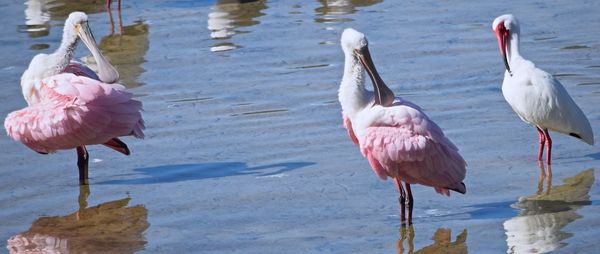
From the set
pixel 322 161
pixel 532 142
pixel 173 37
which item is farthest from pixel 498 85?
pixel 173 37

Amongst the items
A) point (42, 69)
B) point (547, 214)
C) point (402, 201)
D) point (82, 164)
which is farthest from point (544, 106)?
point (42, 69)

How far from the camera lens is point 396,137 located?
768 cm

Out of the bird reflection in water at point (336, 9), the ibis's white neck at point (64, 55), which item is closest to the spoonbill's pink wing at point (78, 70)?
the ibis's white neck at point (64, 55)

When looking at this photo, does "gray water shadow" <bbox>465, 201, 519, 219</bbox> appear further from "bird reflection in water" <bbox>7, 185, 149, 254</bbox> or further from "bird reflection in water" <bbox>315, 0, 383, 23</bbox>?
"bird reflection in water" <bbox>315, 0, 383, 23</bbox>

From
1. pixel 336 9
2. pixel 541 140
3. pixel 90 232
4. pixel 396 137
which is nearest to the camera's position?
pixel 396 137

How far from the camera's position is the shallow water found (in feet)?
25.3

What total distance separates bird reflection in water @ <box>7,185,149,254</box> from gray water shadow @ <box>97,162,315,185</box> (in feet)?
1.46

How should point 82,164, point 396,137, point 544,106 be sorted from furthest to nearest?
point 544,106 < point 82,164 < point 396,137

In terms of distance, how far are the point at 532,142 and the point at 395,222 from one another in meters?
2.26

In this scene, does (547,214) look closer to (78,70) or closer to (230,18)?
(78,70)

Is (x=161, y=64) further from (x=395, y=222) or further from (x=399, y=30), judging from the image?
(x=395, y=222)

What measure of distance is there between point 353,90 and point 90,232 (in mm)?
1901

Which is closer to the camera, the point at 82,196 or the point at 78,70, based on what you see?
the point at 82,196

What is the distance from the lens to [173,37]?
14227 millimetres
